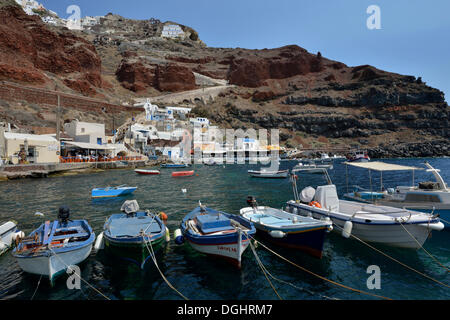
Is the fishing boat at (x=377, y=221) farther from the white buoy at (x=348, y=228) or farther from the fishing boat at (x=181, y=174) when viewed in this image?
the fishing boat at (x=181, y=174)

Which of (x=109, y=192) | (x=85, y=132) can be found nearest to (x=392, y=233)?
(x=109, y=192)

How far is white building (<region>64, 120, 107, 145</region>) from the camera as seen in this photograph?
1983 inches

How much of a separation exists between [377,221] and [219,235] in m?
6.95

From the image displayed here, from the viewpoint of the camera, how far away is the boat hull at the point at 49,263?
7543mm

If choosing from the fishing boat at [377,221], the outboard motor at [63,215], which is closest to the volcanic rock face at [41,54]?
the outboard motor at [63,215]

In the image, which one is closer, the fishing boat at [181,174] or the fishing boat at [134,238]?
the fishing boat at [134,238]

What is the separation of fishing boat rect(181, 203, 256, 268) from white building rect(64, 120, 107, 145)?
156ft

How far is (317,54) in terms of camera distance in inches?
6368

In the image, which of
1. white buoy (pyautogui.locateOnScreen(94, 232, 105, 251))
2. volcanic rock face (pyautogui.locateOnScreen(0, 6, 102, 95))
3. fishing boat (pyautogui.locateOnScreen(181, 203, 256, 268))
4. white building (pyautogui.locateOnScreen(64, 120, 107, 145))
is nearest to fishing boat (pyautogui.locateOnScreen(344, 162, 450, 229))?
fishing boat (pyautogui.locateOnScreen(181, 203, 256, 268))

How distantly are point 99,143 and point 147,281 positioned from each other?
51419mm

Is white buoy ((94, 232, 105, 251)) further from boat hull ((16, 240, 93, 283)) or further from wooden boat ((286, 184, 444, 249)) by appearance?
wooden boat ((286, 184, 444, 249))

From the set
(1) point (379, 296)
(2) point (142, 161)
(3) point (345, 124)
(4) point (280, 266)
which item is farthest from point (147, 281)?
(3) point (345, 124)

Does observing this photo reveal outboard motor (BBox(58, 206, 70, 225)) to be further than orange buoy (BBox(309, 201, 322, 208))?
No

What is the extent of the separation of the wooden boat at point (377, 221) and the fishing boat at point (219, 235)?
4584mm
